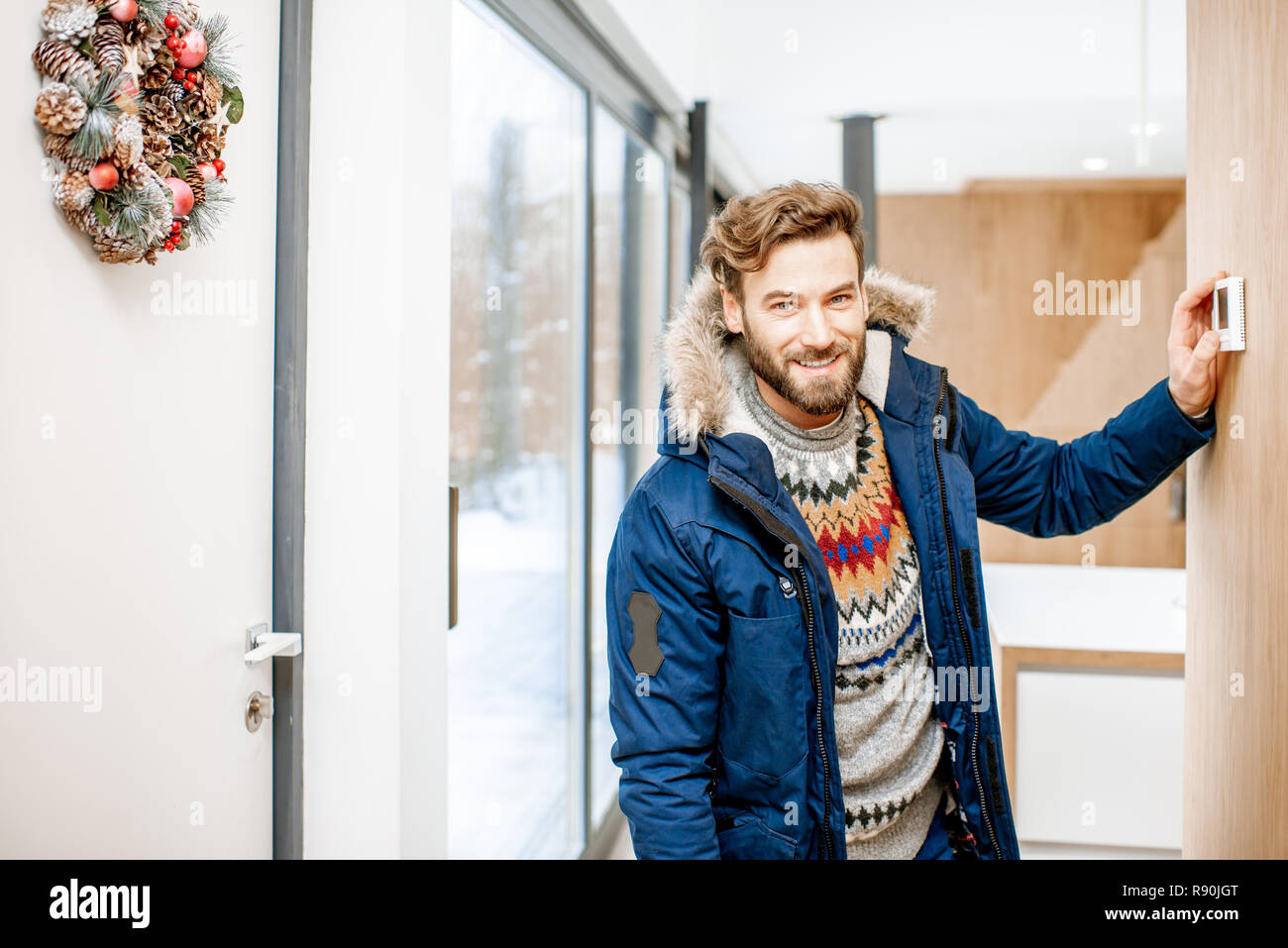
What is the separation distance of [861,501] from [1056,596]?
5.14ft

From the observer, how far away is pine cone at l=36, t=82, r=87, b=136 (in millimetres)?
755

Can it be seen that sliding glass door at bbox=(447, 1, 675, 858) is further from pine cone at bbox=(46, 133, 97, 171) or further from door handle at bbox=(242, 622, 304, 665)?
pine cone at bbox=(46, 133, 97, 171)

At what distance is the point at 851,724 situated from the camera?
116 centimetres

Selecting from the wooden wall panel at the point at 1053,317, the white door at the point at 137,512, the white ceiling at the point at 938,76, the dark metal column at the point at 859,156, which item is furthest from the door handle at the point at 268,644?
the wooden wall panel at the point at 1053,317

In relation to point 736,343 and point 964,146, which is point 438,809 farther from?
point 964,146

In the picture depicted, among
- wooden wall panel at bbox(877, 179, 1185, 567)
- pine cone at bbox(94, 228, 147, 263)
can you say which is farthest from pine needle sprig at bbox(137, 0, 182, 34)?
wooden wall panel at bbox(877, 179, 1185, 567)

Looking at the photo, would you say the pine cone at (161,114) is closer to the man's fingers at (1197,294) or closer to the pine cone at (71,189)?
the pine cone at (71,189)

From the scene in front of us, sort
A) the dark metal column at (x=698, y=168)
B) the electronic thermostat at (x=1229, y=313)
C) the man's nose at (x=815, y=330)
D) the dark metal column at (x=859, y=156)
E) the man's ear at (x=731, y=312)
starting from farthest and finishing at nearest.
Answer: the dark metal column at (x=698, y=168)
the dark metal column at (x=859, y=156)
the man's ear at (x=731, y=312)
the man's nose at (x=815, y=330)
the electronic thermostat at (x=1229, y=313)

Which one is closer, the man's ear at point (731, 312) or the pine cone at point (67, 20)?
the pine cone at point (67, 20)

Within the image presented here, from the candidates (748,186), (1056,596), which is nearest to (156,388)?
(1056,596)

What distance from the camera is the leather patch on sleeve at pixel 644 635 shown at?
1.09 metres

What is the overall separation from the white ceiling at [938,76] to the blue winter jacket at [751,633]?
1.51m

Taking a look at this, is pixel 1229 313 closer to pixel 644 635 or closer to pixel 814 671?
pixel 814 671
